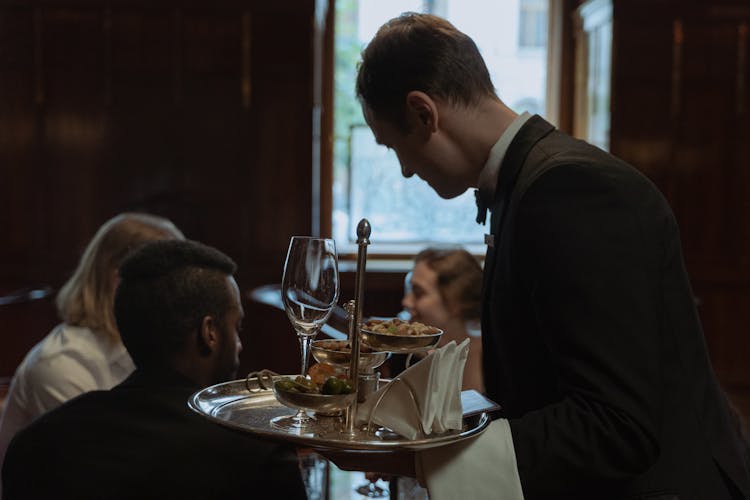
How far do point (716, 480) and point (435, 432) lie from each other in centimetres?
41

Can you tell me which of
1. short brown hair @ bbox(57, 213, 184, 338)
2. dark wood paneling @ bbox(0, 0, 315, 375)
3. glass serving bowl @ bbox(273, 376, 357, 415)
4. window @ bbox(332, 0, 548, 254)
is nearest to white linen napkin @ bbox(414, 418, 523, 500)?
glass serving bowl @ bbox(273, 376, 357, 415)

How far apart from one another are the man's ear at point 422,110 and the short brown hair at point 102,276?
165cm

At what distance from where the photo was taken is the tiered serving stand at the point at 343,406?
1158mm

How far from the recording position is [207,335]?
2.05 meters

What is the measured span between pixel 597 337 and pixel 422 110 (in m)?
0.43

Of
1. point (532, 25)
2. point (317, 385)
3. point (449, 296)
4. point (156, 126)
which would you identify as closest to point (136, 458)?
point (317, 385)

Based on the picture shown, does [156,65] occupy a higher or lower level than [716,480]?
higher

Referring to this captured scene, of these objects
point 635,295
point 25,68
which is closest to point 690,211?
point 25,68

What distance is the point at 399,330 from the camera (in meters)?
1.30

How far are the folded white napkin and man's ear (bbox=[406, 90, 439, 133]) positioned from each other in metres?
0.34

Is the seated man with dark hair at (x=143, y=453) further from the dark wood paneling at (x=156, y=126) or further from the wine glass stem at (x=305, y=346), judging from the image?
the dark wood paneling at (x=156, y=126)

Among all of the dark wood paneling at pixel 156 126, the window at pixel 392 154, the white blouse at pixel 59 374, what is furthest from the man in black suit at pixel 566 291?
the window at pixel 392 154

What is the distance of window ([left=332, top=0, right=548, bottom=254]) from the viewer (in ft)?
23.3

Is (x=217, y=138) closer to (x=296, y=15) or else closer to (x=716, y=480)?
(x=296, y=15)
